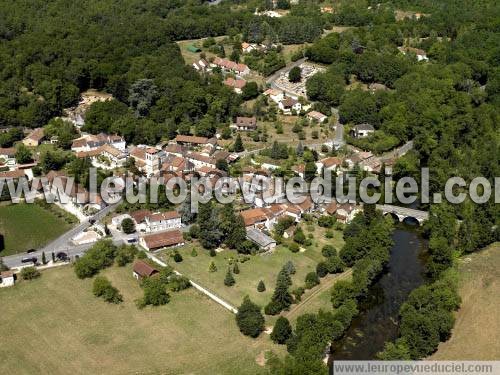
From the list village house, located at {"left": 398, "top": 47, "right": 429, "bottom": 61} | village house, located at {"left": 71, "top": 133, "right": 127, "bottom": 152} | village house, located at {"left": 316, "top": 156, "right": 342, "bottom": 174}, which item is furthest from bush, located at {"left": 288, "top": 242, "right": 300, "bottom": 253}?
village house, located at {"left": 398, "top": 47, "right": 429, "bottom": 61}

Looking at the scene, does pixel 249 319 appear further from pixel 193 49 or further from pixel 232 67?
pixel 193 49

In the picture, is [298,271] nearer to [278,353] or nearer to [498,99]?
[278,353]

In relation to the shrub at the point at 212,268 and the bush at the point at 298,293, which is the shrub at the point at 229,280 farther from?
the bush at the point at 298,293

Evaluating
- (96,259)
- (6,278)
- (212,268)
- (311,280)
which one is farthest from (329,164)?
(6,278)

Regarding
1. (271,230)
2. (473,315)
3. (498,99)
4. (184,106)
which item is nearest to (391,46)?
(498,99)

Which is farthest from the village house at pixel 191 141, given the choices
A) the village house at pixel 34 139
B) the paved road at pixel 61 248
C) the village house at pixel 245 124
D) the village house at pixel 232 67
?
the village house at pixel 232 67
